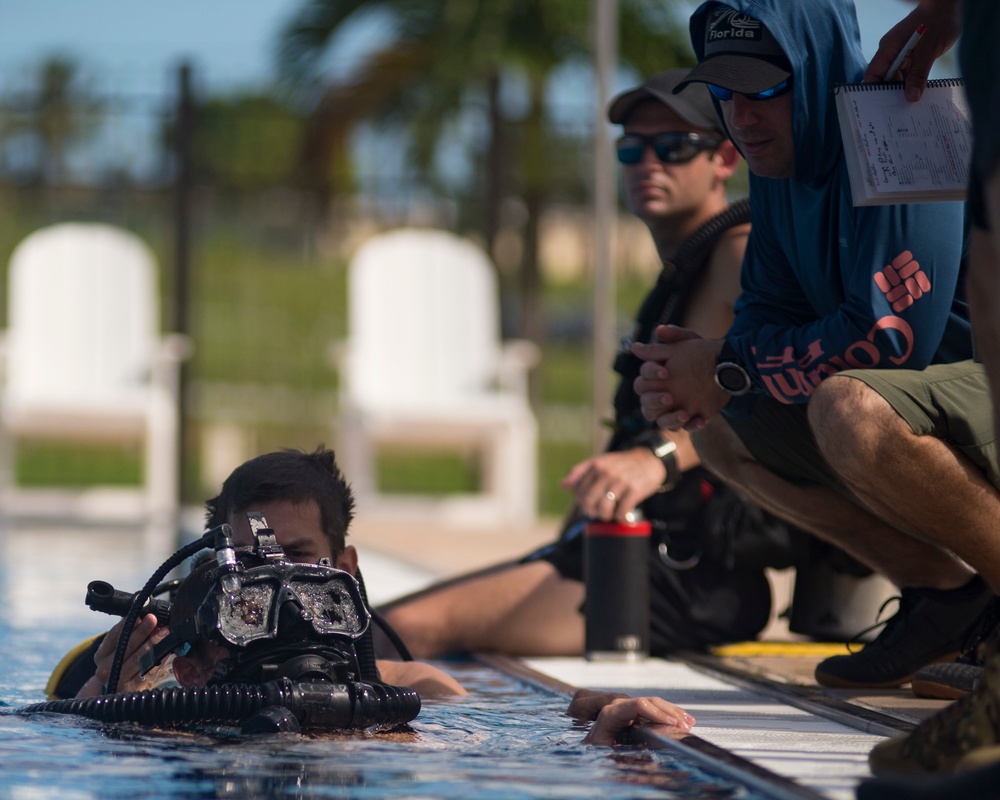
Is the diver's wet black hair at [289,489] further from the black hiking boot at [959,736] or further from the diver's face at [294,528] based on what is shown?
the black hiking boot at [959,736]

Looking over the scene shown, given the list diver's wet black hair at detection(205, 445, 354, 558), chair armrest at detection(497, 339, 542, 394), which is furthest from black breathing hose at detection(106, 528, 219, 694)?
chair armrest at detection(497, 339, 542, 394)

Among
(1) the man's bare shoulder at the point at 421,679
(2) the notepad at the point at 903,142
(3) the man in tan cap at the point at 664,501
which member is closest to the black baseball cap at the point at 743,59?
(2) the notepad at the point at 903,142

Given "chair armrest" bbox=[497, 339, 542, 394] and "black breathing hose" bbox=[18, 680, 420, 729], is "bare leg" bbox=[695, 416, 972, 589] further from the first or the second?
"chair armrest" bbox=[497, 339, 542, 394]

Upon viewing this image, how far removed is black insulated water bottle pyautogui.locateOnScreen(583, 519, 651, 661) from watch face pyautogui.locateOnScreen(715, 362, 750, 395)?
62 centimetres

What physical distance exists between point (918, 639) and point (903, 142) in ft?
3.68

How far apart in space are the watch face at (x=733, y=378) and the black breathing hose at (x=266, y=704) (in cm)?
109

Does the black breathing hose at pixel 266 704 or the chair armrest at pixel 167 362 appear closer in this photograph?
the black breathing hose at pixel 266 704

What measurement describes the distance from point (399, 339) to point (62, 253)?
2314 millimetres

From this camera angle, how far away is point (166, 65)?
11.3 m

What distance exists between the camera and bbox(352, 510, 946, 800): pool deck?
250 centimetres

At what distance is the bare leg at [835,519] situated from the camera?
362 cm

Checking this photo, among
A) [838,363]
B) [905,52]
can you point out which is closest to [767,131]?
[905,52]

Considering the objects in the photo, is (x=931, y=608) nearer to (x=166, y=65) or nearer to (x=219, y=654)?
(x=219, y=654)

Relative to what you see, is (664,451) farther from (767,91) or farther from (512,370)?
(512,370)
